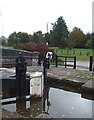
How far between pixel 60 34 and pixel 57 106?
38758 mm

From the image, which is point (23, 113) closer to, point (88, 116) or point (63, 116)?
point (63, 116)

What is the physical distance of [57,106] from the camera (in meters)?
4.36

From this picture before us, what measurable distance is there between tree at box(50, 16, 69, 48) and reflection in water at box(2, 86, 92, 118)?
120 ft

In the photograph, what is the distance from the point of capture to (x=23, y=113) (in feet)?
12.4

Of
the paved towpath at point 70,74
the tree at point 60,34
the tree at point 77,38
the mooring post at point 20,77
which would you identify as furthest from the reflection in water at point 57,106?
the tree at point 77,38

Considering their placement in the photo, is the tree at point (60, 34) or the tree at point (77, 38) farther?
the tree at point (77, 38)

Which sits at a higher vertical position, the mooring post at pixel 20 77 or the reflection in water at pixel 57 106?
the mooring post at pixel 20 77

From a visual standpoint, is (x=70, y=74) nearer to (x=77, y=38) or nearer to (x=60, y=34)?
(x=60, y=34)

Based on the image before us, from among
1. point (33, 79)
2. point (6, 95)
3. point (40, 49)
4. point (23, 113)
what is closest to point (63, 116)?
point (23, 113)

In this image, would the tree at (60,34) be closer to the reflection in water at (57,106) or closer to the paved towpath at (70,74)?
the paved towpath at (70,74)

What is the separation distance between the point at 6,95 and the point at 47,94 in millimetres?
1429

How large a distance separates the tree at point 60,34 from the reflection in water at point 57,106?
36513 mm

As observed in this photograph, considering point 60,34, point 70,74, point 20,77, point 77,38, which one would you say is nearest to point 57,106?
point 20,77

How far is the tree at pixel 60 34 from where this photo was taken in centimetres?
4134
